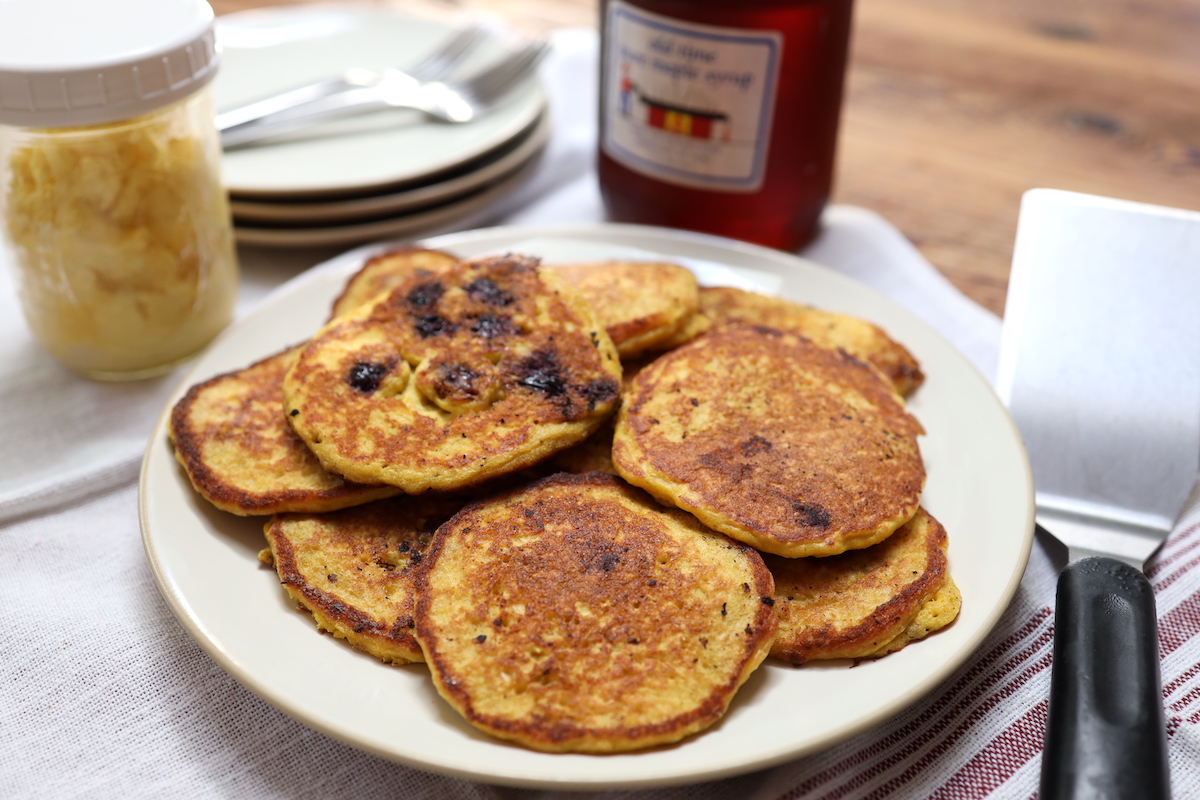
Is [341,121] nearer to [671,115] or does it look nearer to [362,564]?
[671,115]

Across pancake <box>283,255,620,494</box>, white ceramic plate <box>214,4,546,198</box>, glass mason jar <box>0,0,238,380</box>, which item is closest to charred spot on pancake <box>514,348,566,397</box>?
pancake <box>283,255,620,494</box>

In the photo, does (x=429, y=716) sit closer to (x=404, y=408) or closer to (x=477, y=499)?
(x=477, y=499)

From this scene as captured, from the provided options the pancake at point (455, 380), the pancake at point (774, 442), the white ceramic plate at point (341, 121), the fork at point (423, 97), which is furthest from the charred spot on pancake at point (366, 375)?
the fork at point (423, 97)

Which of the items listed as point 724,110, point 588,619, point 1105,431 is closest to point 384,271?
point 724,110

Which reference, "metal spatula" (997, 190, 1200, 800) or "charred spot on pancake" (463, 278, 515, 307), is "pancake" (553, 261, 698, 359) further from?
"metal spatula" (997, 190, 1200, 800)

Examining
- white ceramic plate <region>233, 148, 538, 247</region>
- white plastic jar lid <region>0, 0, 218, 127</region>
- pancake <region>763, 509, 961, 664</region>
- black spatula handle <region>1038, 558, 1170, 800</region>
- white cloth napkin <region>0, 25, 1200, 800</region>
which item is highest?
white plastic jar lid <region>0, 0, 218, 127</region>

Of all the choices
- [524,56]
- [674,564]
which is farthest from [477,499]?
[524,56]

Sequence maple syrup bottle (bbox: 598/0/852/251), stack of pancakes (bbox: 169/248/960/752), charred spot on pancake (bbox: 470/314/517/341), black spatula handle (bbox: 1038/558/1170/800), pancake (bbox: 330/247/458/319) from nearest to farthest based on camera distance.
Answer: black spatula handle (bbox: 1038/558/1170/800)
stack of pancakes (bbox: 169/248/960/752)
charred spot on pancake (bbox: 470/314/517/341)
pancake (bbox: 330/247/458/319)
maple syrup bottle (bbox: 598/0/852/251)
